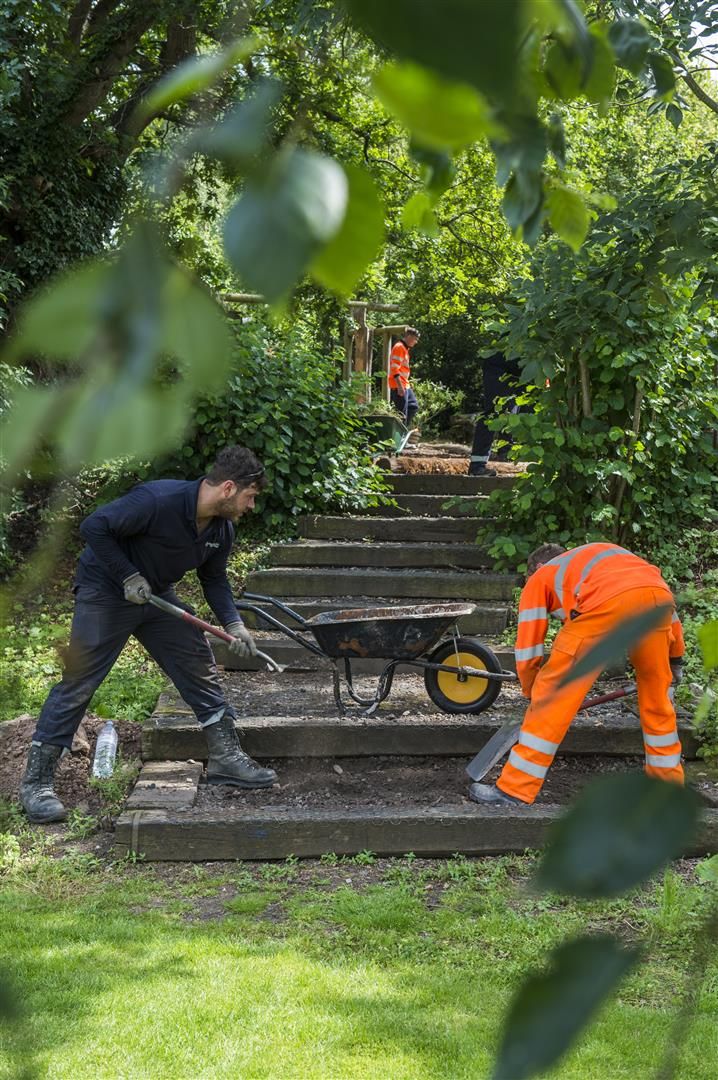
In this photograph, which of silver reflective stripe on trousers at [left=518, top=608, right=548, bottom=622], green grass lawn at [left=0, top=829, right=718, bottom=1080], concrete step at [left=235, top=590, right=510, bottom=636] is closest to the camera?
green grass lawn at [left=0, top=829, right=718, bottom=1080]

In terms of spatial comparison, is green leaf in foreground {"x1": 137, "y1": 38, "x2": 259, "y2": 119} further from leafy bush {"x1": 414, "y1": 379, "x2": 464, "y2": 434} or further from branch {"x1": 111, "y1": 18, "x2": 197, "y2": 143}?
leafy bush {"x1": 414, "y1": 379, "x2": 464, "y2": 434}

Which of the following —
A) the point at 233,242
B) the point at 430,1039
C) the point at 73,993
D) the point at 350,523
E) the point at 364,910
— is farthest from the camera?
→ the point at 350,523

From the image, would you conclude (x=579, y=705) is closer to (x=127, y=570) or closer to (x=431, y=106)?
(x=127, y=570)

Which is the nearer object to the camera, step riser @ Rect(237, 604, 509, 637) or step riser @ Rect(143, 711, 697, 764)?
step riser @ Rect(143, 711, 697, 764)

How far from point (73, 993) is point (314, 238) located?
3610mm

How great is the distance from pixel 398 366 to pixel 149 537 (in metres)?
9.46

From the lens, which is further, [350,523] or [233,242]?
[350,523]

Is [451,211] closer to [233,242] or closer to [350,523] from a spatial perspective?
[350,523]

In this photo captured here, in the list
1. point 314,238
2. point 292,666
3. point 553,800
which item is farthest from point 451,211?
point 314,238

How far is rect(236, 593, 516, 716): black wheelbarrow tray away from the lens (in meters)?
5.45

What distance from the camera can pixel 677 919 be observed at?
12.6 ft

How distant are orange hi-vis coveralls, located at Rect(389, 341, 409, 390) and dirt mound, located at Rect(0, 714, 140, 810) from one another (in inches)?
348

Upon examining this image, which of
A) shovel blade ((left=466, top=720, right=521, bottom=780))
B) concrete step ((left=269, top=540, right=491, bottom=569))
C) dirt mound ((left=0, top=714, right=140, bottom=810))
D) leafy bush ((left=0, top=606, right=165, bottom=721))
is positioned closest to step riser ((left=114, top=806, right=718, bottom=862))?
shovel blade ((left=466, top=720, right=521, bottom=780))

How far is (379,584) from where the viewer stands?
795 cm
